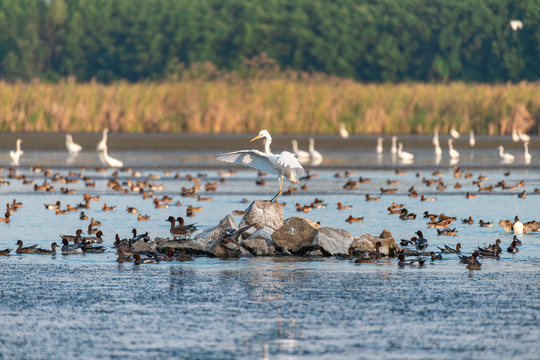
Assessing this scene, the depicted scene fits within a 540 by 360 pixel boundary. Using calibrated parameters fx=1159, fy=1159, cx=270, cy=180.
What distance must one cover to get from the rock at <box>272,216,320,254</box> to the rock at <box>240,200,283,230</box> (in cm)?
87

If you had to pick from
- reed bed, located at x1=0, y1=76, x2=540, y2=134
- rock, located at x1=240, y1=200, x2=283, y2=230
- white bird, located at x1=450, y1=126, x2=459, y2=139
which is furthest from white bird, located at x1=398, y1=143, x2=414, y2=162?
rock, located at x1=240, y1=200, x2=283, y2=230

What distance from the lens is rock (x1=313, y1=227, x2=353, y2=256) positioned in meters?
16.3

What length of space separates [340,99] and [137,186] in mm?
25474

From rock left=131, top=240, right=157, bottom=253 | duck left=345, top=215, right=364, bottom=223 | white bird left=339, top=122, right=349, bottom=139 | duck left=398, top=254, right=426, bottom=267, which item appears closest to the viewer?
duck left=398, top=254, right=426, bottom=267

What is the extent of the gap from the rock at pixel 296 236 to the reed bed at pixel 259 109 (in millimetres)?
32140

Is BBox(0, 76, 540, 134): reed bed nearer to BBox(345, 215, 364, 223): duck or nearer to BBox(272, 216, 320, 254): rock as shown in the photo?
BBox(345, 215, 364, 223): duck

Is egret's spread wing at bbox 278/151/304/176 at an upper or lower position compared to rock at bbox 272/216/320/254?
upper

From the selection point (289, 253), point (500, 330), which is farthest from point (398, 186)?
point (500, 330)

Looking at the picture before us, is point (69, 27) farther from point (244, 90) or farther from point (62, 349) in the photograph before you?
point (62, 349)

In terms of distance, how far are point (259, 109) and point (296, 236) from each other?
3421cm

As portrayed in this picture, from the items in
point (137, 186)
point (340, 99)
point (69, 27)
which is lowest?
point (137, 186)

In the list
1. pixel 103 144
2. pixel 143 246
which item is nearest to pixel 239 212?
pixel 143 246

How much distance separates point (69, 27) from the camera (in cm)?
8575

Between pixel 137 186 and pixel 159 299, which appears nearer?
pixel 159 299
